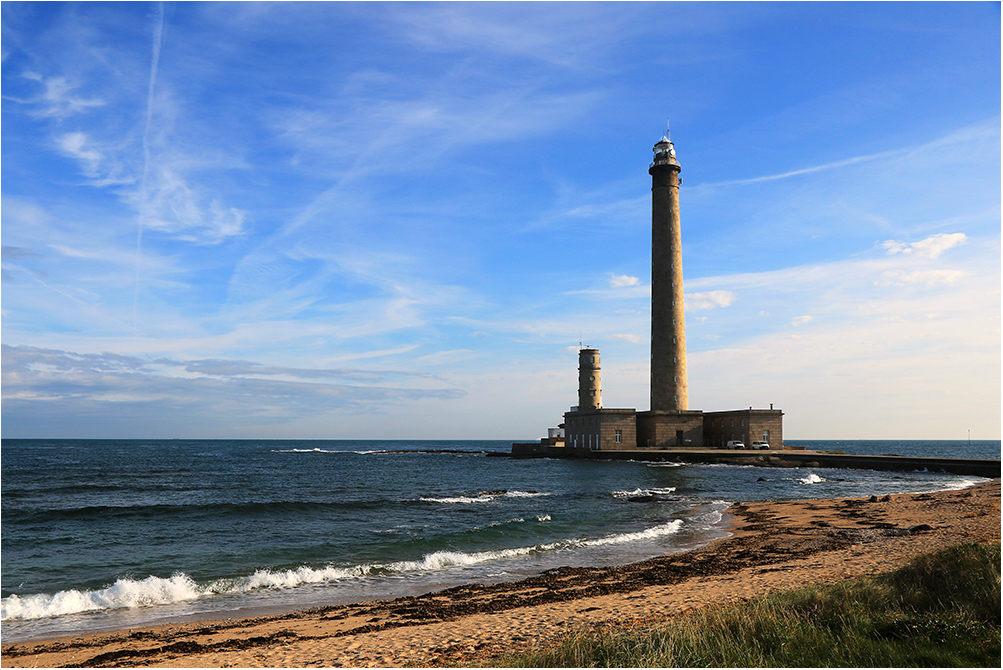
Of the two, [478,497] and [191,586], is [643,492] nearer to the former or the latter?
[478,497]

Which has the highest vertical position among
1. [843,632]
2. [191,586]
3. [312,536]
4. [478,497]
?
[843,632]

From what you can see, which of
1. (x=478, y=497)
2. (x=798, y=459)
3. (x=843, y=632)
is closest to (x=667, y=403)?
(x=798, y=459)

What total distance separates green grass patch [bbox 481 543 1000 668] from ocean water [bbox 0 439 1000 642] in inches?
328

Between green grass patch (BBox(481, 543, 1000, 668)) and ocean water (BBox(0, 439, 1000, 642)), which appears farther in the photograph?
ocean water (BBox(0, 439, 1000, 642))

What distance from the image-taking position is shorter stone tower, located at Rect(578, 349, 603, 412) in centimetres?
7756

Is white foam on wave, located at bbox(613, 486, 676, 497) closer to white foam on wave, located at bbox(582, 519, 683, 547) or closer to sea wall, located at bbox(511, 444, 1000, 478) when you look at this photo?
white foam on wave, located at bbox(582, 519, 683, 547)

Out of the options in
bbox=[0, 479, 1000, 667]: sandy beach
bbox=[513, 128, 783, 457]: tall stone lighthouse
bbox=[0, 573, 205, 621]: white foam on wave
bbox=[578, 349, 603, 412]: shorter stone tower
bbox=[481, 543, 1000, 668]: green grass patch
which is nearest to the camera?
bbox=[481, 543, 1000, 668]: green grass patch

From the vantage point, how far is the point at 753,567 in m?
15.9

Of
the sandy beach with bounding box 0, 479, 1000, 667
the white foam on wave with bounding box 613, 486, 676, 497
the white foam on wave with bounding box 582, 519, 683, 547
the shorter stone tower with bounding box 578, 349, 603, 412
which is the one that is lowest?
the white foam on wave with bounding box 613, 486, 676, 497

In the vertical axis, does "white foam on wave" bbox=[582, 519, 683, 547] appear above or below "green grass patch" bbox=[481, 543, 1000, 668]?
below

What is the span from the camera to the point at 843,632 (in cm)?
779

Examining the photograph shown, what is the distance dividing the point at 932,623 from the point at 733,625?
227 cm

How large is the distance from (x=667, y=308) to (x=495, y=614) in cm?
5877

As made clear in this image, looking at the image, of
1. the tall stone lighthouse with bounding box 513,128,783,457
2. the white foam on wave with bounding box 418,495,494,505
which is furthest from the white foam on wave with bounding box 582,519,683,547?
the tall stone lighthouse with bounding box 513,128,783,457
